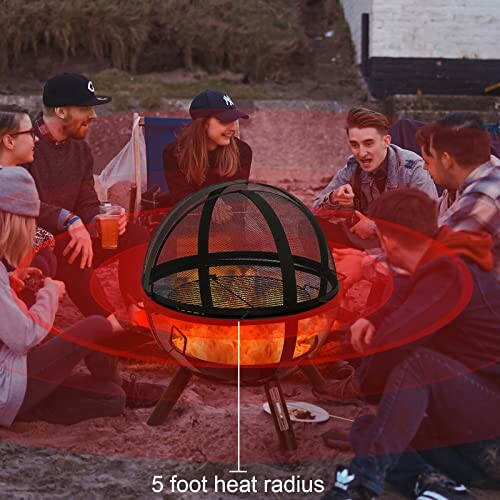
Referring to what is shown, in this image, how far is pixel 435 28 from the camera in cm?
871

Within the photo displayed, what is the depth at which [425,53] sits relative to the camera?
8.81 m

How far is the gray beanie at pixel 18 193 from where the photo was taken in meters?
2.75

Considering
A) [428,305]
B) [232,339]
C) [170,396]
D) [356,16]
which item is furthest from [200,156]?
[356,16]

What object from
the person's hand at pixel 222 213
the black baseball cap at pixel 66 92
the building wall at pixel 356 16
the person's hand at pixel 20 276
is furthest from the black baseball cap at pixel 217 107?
the building wall at pixel 356 16

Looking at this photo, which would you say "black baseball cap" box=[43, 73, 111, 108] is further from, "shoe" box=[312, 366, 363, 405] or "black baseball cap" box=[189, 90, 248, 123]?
"shoe" box=[312, 366, 363, 405]

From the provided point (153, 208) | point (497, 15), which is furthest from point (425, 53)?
point (153, 208)

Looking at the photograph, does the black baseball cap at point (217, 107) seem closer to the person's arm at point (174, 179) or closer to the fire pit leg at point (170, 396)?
the person's arm at point (174, 179)

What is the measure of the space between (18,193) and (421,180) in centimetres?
171

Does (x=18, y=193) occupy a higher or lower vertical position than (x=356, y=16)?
lower

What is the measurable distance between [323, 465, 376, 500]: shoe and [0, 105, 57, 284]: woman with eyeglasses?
1.38 m

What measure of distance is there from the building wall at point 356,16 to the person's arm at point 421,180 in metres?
6.65

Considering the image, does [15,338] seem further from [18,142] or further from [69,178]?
[69,178]

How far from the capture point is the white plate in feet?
9.09

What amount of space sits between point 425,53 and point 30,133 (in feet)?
23.0
